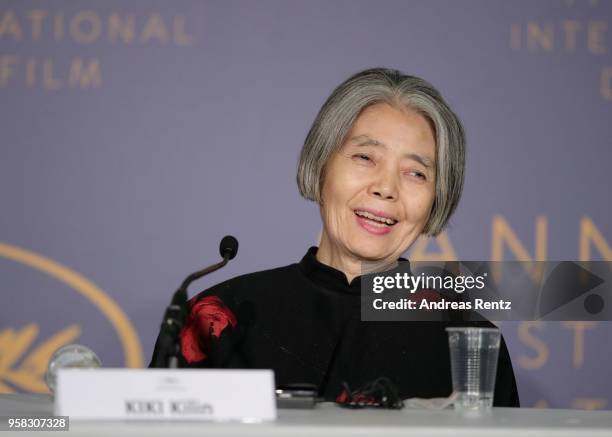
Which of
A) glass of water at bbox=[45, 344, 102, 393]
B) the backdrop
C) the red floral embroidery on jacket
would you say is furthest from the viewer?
the backdrop

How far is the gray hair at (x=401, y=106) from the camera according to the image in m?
2.64

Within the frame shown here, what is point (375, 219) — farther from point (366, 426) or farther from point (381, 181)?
point (366, 426)

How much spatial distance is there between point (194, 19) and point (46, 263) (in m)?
0.97

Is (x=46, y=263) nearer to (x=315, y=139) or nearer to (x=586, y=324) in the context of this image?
(x=315, y=139)

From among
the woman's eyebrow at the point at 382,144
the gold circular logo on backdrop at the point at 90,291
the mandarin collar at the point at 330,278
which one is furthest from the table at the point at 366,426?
the gold circular logo on backdrop at the point at 90,291

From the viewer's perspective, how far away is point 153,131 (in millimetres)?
3127

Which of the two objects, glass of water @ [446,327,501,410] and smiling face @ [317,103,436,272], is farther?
smiling face @ [317,103,436,272]

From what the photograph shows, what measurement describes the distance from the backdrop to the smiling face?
1.21 feet

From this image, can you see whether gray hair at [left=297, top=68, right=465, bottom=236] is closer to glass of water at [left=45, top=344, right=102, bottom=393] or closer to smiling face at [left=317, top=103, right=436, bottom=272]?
smiling face at [left=317, top=103, right=436, bottom=272]

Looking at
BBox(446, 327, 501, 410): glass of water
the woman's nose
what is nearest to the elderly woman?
the woman's nose

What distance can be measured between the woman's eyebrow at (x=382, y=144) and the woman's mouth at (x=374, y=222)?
187mm

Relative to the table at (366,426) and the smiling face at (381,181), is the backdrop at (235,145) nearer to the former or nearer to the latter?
the smiling face at (381,181)

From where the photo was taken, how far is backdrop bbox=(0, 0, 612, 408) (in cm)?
303

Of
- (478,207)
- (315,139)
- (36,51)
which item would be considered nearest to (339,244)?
(315,139)
